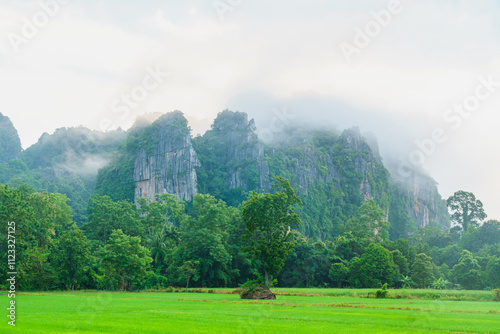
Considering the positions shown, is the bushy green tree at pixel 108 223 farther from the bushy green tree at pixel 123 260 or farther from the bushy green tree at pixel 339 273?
the bushy green tree at pixel 339 273

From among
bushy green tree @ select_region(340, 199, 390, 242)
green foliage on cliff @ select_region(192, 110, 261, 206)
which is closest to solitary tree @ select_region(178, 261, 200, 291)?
bushy green tree @ select_region(340, 199, 390, 242)

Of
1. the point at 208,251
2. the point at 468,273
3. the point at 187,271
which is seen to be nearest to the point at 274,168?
the point at 208,251

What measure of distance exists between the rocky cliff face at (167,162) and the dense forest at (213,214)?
1.12 feet

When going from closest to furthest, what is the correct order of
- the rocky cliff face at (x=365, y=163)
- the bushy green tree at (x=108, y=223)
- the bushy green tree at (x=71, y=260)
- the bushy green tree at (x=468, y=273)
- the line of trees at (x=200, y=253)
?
the line of trees at (x=200, y=253)
the bushy green tree at (x=71, y=260)
the bushy green tree at (x=468, y=273)
the bushy green tree at (x=108, y=223)
the rocky cliff face at (x=365, y=163)

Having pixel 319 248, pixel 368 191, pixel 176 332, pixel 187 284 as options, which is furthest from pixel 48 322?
pixel 368 191

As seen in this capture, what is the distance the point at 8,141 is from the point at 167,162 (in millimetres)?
92012

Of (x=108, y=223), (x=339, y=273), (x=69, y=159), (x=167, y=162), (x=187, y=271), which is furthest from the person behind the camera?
(x=69, y=159)

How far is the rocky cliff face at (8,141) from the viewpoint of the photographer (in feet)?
586

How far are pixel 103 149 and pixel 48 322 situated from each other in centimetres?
17034

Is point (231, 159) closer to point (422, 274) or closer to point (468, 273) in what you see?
point (422, 274)

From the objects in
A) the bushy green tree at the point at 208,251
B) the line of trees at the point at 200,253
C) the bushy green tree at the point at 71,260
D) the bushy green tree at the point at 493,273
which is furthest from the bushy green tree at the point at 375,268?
the bushy green tree at the point at 71,260

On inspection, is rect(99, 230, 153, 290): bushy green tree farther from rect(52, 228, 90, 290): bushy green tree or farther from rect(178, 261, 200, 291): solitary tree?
rect(178, 261, 200, 291): solitary tree

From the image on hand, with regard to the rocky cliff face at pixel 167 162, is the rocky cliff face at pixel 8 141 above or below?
above

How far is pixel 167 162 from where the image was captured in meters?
126
